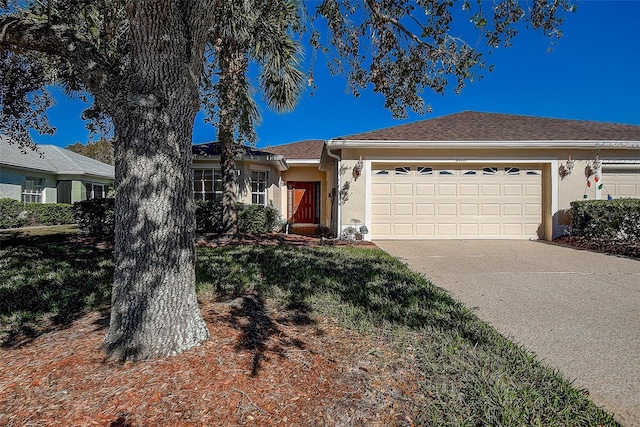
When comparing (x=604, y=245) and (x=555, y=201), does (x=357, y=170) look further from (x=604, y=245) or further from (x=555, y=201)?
(x=604, y=245)

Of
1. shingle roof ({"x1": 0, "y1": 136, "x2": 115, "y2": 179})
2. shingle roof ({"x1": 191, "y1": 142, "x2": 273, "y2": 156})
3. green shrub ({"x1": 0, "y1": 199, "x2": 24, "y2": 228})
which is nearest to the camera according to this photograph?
shingle roof ({"x1": 191, "y1": 142, "x2": 273, "y2": 156})

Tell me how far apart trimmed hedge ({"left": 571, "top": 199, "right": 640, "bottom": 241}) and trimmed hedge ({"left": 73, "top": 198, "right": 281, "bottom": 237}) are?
937cm

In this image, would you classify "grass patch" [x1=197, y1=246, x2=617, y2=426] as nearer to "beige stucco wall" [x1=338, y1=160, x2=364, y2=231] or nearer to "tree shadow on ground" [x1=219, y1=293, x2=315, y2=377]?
"tree shadow on ground" [x1=219, y1=293, x2=315, y2=377]

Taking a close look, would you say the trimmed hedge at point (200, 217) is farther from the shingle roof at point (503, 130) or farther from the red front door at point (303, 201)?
the red front door at point (303, 201)

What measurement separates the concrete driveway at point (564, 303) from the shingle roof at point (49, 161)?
15939 mm

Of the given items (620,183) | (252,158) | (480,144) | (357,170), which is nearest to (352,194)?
(357,170)

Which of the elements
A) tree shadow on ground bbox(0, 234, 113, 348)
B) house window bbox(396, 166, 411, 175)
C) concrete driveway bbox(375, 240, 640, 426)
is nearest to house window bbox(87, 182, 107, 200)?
tree shadow on ground bbox(0, 234, 113, 348)

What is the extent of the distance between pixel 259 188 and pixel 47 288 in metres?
8.47

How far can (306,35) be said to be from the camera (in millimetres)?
5281

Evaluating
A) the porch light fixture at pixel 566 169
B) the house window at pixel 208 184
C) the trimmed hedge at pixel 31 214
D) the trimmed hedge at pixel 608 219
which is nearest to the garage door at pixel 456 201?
the porch light fixture at pixel 566 169

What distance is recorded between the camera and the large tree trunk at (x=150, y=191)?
244cm

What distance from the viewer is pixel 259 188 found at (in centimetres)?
1269

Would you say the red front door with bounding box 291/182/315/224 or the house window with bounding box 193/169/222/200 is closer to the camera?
the house window with bounding box 193/169/222/200

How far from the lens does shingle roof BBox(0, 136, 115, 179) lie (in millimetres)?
14728
